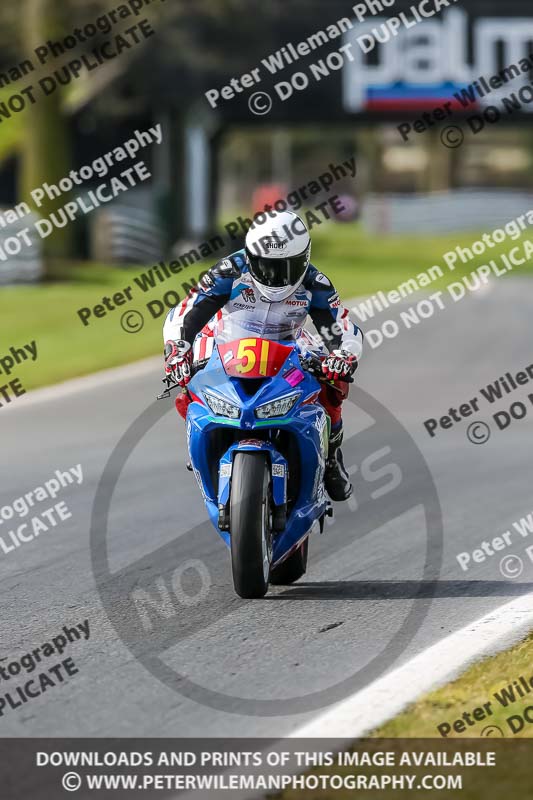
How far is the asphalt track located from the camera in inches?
214

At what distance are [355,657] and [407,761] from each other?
138cm

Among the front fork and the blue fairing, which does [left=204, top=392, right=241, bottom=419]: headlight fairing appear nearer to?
the blue fairing

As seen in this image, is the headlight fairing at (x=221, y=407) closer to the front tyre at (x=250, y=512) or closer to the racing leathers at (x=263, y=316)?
the front tyre at (x=250, y=512)

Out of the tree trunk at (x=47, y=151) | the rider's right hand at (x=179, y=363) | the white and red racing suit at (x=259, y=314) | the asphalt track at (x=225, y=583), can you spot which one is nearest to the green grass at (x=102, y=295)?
the tree trunk at (x=47, y=151)

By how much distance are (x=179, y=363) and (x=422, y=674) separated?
204 centimetres

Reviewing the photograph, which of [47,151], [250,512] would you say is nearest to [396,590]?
[250,512]

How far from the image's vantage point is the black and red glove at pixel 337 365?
681cm

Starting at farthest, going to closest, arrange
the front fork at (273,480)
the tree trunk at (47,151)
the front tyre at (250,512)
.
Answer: the tree trunk at (47,151), the front fork at (273,480), the front tyre at (250,512)

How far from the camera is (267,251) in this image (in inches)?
265

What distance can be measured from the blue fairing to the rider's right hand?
7 cm

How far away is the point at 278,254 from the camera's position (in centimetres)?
675

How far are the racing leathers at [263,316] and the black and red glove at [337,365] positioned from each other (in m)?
0.02

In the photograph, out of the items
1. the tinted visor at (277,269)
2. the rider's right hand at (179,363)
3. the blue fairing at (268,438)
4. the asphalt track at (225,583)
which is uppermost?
the tinted visor at (277,269)

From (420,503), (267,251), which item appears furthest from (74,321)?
(267,251)
